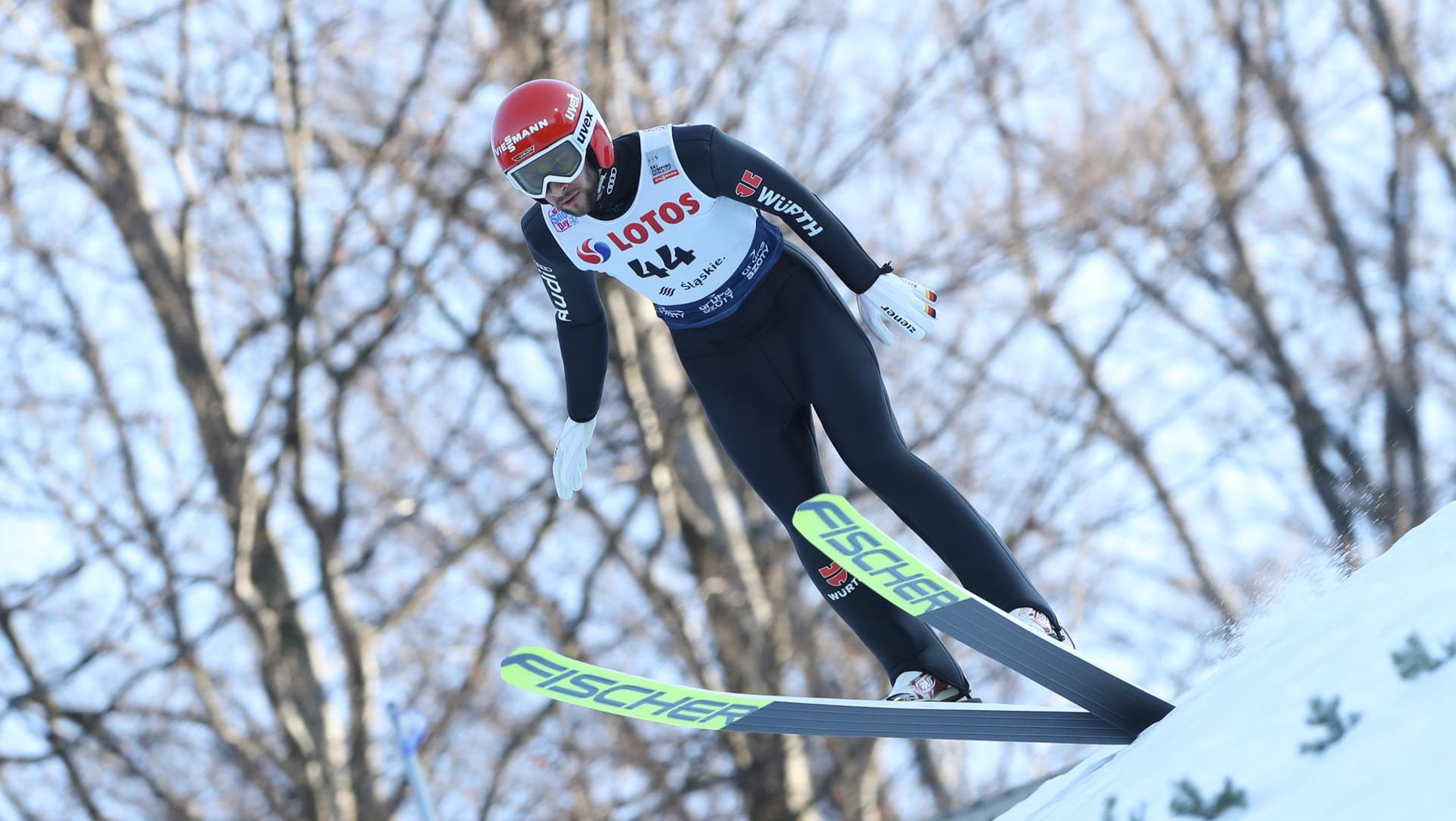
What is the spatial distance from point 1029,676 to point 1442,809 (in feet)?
4.59

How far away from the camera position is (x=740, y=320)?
12.1 ft

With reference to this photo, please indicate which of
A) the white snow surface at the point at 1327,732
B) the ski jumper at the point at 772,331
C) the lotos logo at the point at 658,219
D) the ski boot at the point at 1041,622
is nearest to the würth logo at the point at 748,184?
the ski jumper at the point at 772,331

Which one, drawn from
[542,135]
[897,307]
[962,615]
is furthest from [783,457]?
[542,135]

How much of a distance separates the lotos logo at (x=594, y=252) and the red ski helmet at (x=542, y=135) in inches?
7.8

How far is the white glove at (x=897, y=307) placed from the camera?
3.65 meters

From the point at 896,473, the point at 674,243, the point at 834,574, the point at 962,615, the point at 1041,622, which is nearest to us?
the point at 962,615

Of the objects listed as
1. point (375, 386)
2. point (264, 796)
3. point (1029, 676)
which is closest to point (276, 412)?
point (264, 796)

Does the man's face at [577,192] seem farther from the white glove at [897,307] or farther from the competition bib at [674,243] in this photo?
the white glove at [897,307]

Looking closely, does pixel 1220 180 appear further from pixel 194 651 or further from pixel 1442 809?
pixel 1442 809

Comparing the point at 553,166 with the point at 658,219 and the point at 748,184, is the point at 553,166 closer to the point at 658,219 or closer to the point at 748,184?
the point at 658,219

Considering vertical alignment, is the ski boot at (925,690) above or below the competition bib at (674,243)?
below

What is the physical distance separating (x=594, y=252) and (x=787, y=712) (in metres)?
1.22

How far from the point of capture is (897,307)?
366 centimetres

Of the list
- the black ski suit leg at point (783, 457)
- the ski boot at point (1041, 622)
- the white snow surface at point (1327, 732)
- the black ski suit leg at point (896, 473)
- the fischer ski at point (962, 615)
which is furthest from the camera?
the black ski suit leg at point (783, 457)
